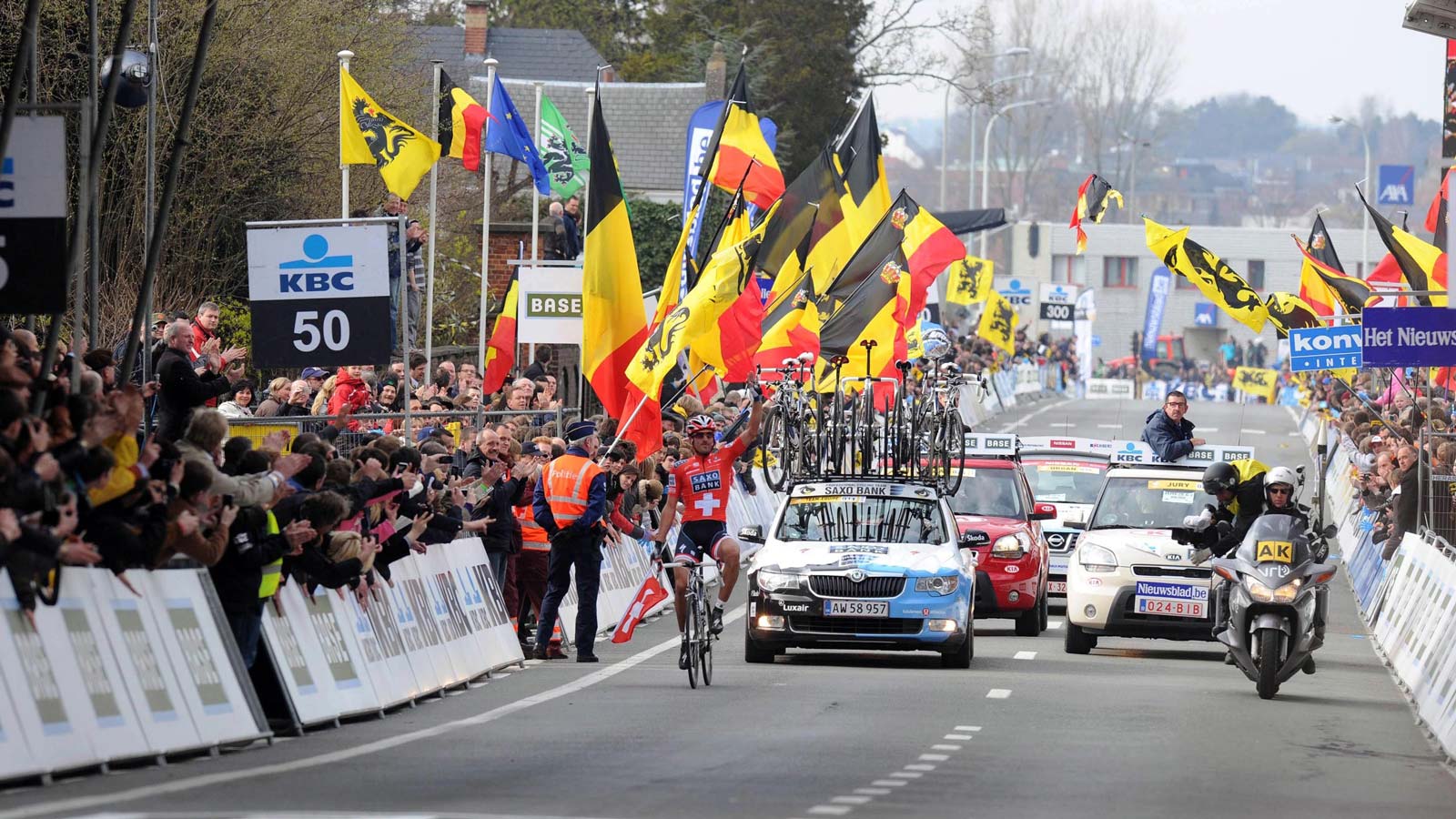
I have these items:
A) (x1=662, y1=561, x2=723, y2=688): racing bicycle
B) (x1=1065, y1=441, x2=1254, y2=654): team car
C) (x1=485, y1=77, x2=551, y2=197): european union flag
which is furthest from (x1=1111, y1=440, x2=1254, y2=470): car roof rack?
(x1=485, y1=77, x2=551, y2=197): european union flag

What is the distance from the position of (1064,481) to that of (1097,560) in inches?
323

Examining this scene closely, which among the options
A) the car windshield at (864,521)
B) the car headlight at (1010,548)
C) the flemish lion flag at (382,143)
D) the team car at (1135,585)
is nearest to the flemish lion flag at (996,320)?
the flemish lion flag at (382,143)

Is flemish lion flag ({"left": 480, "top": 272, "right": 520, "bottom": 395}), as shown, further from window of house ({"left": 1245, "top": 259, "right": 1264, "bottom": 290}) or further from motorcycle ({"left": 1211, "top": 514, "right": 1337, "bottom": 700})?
window of house ({"left": 1245, "top": 259, "right": 1264, "bottom": 290})

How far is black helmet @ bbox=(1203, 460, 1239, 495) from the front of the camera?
731 inches

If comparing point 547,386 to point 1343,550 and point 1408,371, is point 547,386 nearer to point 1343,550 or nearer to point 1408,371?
point 1343,550

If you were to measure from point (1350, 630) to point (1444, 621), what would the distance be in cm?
828

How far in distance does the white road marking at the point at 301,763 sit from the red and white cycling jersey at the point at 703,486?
1303mm

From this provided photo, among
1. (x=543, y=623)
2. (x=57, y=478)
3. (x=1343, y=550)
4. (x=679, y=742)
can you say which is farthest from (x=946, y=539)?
(x=1343, y=550)

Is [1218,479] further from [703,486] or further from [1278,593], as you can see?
[703,486]

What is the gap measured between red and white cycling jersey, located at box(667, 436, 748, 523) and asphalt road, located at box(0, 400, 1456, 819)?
1196 millimetres

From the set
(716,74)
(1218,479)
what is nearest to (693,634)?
(1218,479)

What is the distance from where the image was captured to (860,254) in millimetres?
28125

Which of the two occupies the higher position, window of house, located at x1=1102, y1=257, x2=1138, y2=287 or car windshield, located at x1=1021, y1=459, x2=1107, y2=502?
window of house, located at x1=1102, y1=257, x2=1138, y2=287

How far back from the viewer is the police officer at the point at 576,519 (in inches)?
747
